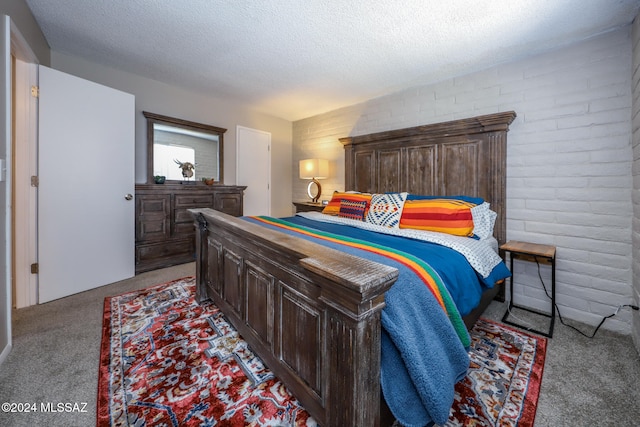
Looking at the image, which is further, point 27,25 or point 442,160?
point 442,160

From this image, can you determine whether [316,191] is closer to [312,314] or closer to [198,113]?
[198,113]

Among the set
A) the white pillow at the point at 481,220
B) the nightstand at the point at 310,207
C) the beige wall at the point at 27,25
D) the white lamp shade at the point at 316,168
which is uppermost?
the beige wall at the point at 27,25

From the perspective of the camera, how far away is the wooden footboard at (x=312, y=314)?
831mm

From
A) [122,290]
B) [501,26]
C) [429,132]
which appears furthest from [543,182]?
[122,290]

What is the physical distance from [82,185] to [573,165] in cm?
445

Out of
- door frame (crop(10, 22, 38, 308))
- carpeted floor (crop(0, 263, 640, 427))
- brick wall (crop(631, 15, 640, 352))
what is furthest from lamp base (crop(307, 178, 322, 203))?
brick wall (crop(631, 15, 640, 352))

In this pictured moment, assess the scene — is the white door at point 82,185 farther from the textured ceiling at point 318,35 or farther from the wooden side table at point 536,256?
the wooden side table at point 536,256

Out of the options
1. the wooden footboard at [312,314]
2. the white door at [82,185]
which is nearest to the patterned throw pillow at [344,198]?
the wooden footboard at [312,314]

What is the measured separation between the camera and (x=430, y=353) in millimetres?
973

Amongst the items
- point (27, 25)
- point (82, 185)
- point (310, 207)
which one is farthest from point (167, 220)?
point (27, 25)

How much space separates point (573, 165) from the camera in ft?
7.14

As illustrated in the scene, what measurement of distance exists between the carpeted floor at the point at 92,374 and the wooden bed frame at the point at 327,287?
0.52 metres

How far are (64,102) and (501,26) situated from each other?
381 cm

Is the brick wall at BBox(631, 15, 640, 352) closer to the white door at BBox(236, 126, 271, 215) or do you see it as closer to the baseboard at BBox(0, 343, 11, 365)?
the baseboard at BBox(0, 343, 11, 365)
